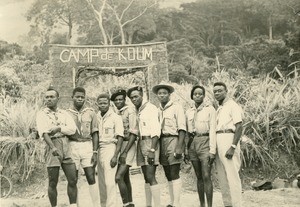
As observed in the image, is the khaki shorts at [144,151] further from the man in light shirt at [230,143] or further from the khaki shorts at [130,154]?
the man in light shirt at [230,143]

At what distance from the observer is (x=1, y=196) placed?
4.76 metres

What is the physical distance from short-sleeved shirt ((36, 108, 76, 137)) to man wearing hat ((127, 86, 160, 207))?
0.69 meters

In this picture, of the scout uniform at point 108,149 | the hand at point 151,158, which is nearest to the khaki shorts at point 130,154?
the scout uniform at point 108,149

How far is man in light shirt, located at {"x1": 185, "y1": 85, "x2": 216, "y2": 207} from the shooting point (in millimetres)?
3756

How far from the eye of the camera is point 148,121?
12.5 feet

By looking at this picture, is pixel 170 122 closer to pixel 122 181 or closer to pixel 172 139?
pixel 172 139

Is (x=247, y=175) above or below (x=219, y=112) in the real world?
below

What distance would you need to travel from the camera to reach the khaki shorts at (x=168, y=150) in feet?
12.4

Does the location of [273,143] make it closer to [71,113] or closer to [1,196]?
[71,113]

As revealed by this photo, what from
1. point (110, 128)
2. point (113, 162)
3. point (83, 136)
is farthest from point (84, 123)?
point (113, 162)

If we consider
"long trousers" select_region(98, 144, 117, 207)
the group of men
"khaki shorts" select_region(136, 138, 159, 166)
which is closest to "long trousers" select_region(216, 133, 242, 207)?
the group of men

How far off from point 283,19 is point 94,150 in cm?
385

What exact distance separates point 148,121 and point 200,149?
598 mm

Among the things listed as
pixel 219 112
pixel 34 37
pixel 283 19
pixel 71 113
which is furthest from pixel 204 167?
pixel 34 37
